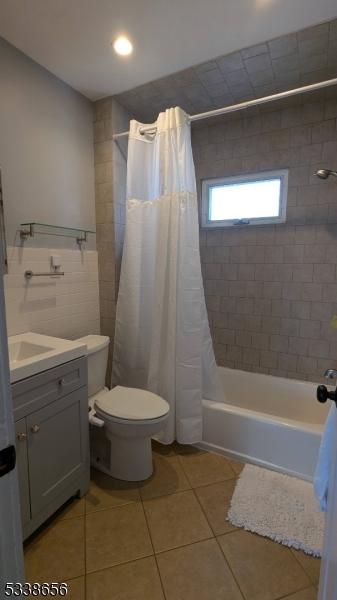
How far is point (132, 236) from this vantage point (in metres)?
2.08

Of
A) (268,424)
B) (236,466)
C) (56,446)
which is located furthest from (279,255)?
(56,446)

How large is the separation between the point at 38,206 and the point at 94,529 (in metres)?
1.80

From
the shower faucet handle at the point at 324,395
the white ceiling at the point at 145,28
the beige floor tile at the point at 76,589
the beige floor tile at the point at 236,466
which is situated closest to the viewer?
the shower faucet handle at the point at 324,395

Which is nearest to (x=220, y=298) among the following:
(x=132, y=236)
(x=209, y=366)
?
(x=209, y=366)

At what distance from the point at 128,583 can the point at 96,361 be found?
1067mm

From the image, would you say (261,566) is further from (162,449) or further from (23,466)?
(23,466)

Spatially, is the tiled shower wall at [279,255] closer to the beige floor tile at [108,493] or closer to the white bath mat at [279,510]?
the white bath mat at [279,510]

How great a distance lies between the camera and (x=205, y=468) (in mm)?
1861

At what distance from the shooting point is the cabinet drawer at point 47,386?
1227mm

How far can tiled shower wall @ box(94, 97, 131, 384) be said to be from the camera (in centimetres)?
214

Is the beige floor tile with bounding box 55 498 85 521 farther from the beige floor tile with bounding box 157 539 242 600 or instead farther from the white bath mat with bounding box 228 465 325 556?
the white bath mat with bounding box 228 465 325 556

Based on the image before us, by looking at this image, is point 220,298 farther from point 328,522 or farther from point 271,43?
point 328,522

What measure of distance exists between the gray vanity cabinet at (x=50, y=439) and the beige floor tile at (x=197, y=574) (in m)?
0.56

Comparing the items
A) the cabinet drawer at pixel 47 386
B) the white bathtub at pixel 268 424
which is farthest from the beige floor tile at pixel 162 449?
the cabinet drawer at pixel 47 386
